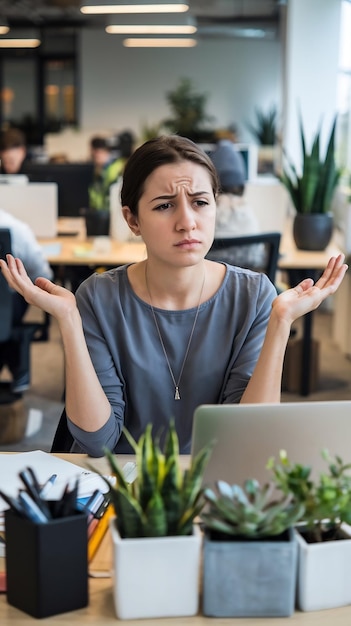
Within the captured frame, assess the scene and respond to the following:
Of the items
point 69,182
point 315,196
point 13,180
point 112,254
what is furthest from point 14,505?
point 69,182

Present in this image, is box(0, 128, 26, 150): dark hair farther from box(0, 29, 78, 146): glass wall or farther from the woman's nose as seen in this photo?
box(0, 29, 78, 146): glass wall

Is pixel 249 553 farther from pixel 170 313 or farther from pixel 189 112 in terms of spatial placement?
pixel 189 112

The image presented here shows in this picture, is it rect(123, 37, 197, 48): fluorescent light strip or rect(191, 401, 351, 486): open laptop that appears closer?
rect(191, 401, 351, 486): open laptop

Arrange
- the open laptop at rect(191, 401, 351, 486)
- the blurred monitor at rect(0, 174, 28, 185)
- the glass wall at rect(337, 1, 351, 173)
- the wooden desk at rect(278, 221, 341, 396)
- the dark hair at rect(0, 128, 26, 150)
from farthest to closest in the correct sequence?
the glass wall at rect(337, 1, 351, 173), the dark hair at rect(0, 128, 26, 150), the blurred monitor at rect(0, 174, 28, 185), the wooden desk at rect(278, 221, 341, 396), the open laptop at rect(191, 401, 351, 486)

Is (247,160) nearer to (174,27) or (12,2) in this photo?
(174,27)

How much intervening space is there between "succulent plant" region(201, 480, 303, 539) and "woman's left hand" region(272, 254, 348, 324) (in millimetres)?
622

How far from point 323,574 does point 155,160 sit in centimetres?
97

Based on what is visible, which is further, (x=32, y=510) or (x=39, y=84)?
(x=39, y=84)

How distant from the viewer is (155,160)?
1835 millimetres

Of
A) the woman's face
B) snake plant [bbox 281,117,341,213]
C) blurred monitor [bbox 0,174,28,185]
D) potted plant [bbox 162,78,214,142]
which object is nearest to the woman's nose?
the woman's face

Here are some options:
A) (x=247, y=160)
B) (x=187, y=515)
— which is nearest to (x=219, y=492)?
(x=187, y=515)

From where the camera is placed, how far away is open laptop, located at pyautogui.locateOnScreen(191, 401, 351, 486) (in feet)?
3.98

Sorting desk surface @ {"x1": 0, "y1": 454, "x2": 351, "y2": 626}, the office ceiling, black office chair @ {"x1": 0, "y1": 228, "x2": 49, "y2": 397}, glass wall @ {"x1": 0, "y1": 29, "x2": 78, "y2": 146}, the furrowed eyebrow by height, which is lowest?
black office chair @ {"x1": 0, "y1": 228, "x2": 49, "y2": 397}

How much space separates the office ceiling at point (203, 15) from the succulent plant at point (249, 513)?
1276 cm
